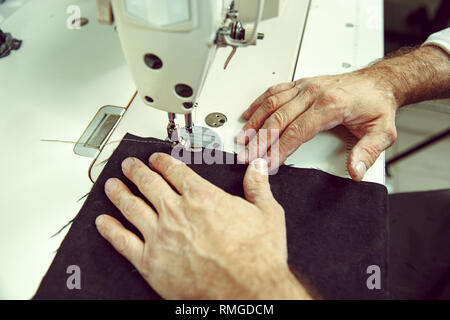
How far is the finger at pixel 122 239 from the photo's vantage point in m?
0.61

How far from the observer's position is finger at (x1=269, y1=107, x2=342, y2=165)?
0.76 m

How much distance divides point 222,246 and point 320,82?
20.0 inches

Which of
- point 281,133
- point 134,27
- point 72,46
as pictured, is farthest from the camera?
point 72,46

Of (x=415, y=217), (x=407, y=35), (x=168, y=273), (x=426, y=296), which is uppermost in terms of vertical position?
(x=168, y=273)

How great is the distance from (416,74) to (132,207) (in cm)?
87

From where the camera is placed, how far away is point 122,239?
617 mm

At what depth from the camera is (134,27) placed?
1.87 ft

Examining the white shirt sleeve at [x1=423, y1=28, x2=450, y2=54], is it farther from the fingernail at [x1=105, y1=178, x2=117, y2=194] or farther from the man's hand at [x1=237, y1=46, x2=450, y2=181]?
the fingernail at [x1=105, y1=178, x2=117, y2=194]

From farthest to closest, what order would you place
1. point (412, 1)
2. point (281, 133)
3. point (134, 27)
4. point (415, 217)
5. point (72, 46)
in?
point (412, 1) → point (415, 217) → point (72, 46) → point (281, 133) → point (134, 27)

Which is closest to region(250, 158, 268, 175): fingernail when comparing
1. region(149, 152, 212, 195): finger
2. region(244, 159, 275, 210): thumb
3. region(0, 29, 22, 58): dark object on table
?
region(244, 159, 275, 210): thumb

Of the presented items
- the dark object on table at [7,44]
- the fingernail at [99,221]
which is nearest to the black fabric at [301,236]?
the fingernail at [99,221]

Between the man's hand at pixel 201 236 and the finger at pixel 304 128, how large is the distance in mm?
92

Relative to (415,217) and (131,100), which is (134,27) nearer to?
(131,100)
